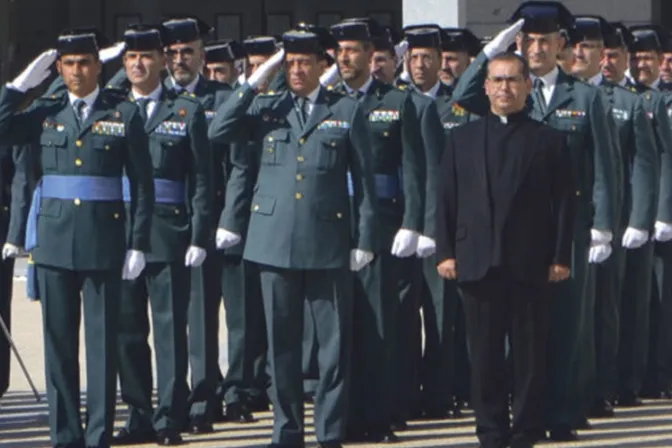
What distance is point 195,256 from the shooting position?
35.9 ft

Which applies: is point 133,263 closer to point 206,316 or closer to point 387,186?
point 206,316

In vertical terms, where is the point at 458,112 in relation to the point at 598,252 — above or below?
Result: above

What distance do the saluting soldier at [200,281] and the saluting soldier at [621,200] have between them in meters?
1.89

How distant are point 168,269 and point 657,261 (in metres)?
3.44

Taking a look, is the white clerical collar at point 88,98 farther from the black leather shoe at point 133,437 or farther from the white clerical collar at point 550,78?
the white clerical collar at point 550,78

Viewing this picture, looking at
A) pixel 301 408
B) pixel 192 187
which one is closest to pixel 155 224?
pixel 192 187

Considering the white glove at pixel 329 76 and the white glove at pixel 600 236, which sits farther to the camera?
the white glove at pixel 329 76

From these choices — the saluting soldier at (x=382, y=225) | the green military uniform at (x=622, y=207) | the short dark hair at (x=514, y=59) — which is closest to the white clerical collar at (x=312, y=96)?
the saluting soldier at (x=382, y=225)

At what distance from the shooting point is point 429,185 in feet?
36.4

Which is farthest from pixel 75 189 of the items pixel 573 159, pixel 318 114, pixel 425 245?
pixel 573 159

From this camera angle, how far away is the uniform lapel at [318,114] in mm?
10375

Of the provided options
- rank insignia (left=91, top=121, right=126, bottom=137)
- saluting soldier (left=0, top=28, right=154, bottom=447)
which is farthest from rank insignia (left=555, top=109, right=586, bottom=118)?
rank insignia (left=91, top=121, right=126, bottom=137)

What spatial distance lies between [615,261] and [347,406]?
7.69 feet

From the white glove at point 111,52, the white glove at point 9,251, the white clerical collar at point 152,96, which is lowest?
the white glove at point 9,251
